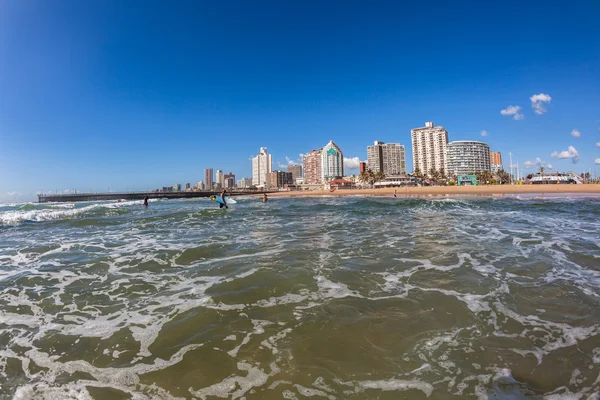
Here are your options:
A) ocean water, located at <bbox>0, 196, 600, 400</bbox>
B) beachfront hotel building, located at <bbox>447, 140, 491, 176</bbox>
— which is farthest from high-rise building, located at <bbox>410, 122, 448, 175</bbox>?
ocean water, located at <bbox>0, 196, 600, 400</bbox>

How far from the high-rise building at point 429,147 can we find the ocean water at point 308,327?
185 m

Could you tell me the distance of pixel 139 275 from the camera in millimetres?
6270

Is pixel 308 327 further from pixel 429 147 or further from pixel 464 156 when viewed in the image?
pixel 429 147

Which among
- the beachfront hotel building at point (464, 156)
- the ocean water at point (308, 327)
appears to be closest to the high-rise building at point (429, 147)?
the beachfront hotel building at point (464, 156)

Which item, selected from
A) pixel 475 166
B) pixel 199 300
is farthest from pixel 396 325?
pixel 475 166

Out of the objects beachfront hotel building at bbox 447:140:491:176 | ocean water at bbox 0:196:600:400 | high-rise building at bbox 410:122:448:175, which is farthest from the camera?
high-rise building at bbox 410:122:448:175

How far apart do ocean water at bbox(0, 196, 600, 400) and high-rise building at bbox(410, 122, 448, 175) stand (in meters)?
185

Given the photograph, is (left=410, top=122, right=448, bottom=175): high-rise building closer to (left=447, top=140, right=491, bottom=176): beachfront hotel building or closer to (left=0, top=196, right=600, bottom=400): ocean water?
(left=447, top=140, right=491, bottom=176): beachfront hotel building

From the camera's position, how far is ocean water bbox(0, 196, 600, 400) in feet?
→ 8.49

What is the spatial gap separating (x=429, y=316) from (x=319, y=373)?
188cm

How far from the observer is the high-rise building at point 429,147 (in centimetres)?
17750

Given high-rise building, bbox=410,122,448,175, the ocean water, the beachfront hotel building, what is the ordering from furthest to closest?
high-rise building, bbox=410,122,448,175, the beachfront hotel building, the ocean water

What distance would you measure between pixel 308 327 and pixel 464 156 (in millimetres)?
196830

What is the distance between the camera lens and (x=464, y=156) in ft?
561
